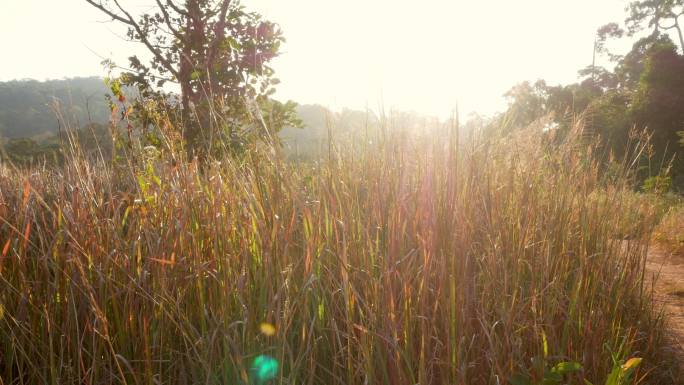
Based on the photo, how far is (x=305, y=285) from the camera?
1.30 metres

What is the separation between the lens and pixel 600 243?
2.26 metres

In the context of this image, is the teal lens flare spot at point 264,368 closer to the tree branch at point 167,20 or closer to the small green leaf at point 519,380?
the small green leaf at point 519,380

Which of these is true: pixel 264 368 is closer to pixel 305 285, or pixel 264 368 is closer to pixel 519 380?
pixel 305 285

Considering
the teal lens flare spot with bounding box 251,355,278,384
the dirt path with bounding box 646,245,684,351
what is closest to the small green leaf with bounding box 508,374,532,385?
the teal lens flare spot with bounding box 251,355,278,384

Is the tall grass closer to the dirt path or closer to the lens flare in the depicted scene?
the lens flare

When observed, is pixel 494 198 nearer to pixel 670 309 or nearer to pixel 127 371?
pixel 127 371

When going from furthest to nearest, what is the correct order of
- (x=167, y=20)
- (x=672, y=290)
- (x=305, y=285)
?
(x=167, y=20), (x=672, y=290), (x=305, y=285)

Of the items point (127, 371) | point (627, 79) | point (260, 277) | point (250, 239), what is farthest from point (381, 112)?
point (627, 79)

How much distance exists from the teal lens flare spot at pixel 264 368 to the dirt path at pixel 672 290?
1.90 metres

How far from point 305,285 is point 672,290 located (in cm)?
331

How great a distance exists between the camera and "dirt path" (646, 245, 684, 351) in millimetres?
2647

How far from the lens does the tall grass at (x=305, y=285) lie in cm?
136

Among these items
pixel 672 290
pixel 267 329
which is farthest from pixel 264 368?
pixel 672 290

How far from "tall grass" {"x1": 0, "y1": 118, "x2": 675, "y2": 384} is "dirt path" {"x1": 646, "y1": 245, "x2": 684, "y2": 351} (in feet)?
1.67
